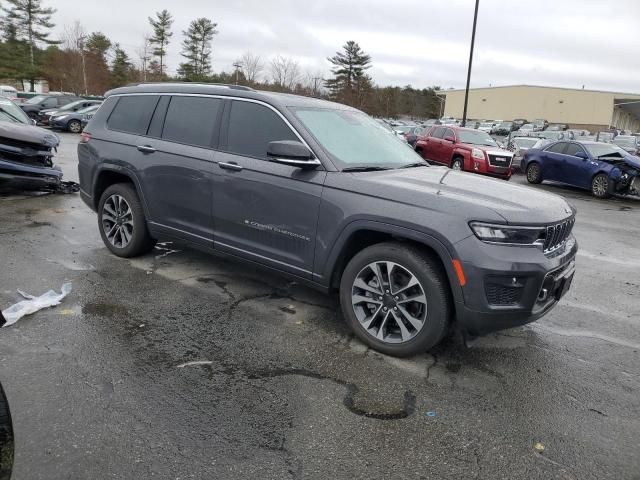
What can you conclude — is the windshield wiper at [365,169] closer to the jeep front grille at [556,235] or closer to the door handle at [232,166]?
the door handle at [232,166]

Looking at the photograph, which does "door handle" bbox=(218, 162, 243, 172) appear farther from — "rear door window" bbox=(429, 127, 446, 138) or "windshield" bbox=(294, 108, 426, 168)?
"rear door window" bbox=(429, 127, 446, 138)

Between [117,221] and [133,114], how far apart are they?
119 centimetres

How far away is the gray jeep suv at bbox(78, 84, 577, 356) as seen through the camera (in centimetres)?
336

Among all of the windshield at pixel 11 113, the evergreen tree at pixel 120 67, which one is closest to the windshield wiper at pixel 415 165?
the windshield at pixel 11 113

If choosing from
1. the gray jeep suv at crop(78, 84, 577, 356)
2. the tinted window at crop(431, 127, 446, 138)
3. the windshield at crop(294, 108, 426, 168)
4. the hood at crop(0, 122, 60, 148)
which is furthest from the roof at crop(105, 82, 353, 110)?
the tinted window at crop(431, 127, 446, 138)

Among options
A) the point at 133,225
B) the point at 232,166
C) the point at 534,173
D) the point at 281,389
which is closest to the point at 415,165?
the point at 232,166

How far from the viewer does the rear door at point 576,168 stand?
48.7ft

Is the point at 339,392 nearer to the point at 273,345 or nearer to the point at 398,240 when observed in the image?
the point at 273,345

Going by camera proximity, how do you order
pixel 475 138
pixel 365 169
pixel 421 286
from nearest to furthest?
pixel 421 286 → pixel 365 169 → pixel 475 138

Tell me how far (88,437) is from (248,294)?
2325 millimetres

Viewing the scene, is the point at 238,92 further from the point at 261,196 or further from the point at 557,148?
the point at 557,148

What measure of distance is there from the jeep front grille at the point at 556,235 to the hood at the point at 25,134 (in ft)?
27.3

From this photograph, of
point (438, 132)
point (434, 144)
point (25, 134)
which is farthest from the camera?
point (438, 132)

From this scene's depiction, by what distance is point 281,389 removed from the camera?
324 centimetres
